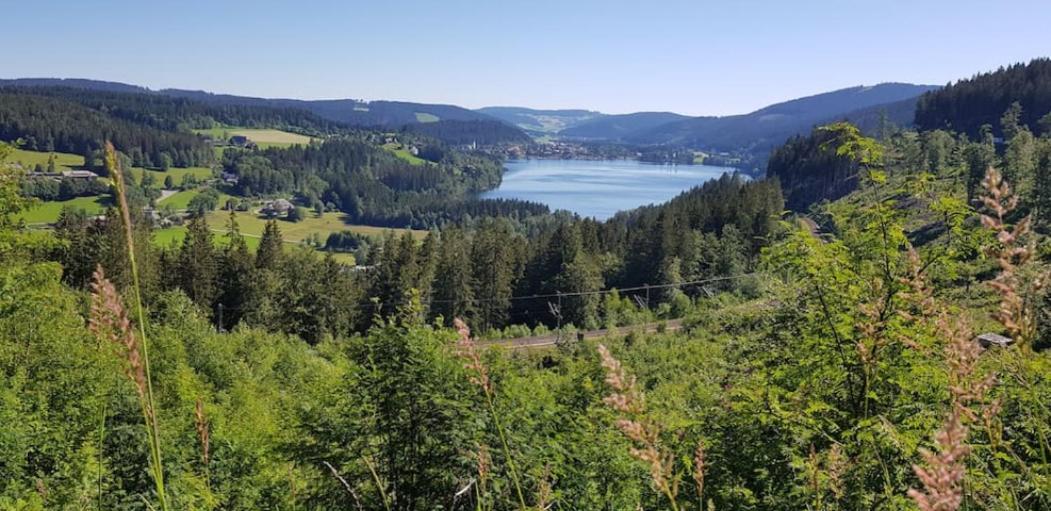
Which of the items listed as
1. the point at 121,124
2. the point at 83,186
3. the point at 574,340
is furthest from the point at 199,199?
the point at 574,340

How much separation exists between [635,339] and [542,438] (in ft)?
89.7

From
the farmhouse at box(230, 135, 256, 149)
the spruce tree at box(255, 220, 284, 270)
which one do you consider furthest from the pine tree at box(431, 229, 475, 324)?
the farmhouse at box(230, 135, 256, 149)

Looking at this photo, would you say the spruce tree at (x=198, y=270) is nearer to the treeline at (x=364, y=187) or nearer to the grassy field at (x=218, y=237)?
the grassy field at (x=218, y=237)

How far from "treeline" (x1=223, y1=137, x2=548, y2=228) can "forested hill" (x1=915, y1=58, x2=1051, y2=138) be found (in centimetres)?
6993

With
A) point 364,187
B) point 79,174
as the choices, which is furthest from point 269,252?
point 364,187

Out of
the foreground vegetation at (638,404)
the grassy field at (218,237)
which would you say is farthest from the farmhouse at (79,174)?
the foreground vegetation at (638,404)

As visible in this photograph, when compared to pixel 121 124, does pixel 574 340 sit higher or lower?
lower

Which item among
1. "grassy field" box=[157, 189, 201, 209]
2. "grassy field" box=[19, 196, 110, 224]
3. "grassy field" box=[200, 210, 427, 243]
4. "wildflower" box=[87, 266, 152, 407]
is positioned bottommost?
"grassy field" box=[200, 210, 427, 243]

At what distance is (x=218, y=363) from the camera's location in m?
19.2

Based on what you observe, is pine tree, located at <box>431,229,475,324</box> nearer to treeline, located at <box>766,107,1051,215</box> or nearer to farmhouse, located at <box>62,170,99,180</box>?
treeline, located at <box>766,107,1051,215</box>

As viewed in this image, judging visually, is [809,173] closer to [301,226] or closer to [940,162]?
[940,162]

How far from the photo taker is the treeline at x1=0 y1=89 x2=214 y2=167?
443 feet

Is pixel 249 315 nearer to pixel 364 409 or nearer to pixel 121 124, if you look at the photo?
pixel 364 409

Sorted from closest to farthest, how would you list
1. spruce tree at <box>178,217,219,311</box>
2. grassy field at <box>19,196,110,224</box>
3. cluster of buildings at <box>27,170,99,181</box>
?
1. spruce tree at <box>178,217,219,311</box>
2. grassy field at <box>19,196,110,224</box>
3. cluster of buildings at <box>27,170,99,181</box>
